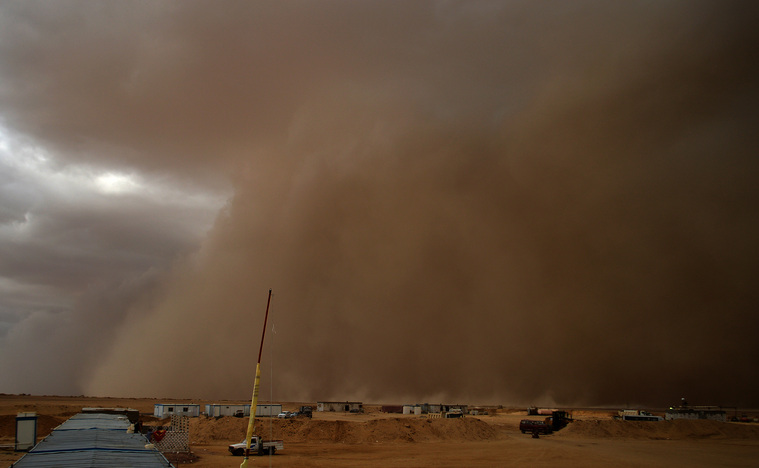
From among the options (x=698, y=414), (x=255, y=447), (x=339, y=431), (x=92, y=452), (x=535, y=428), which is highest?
(x=92, y=452)

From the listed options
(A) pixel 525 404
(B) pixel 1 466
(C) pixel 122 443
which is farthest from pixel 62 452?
(A) pixel 525 404

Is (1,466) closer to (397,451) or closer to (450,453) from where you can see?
(397,451)

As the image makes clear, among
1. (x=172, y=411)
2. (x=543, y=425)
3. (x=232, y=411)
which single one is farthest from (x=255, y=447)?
(x=543, y=425)

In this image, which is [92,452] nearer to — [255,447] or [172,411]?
[255,447]

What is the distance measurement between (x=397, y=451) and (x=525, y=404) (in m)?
92.8

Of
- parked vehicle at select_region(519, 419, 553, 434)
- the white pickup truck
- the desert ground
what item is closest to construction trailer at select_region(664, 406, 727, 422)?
the desert ground

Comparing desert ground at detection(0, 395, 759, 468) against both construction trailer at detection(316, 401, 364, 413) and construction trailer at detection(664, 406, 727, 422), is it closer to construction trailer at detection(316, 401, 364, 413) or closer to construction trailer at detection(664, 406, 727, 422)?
construction trailer at detection(664, 406, 727, 422)

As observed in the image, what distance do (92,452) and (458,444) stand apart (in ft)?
88.3

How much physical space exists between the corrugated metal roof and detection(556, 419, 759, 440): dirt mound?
3729cm

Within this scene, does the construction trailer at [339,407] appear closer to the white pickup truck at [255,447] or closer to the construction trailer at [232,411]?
the construction trailer at [232,411]

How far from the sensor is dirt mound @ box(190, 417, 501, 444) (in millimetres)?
35719

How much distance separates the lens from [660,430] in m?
A: 44.9

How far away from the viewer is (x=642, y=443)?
130 feet

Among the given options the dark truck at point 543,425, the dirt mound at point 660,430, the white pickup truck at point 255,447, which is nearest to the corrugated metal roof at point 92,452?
the white pickup truck at point 255,447
